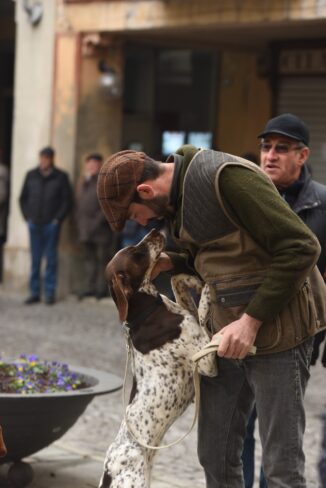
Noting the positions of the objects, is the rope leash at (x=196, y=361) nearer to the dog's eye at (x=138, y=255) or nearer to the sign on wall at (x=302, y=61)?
the dog's eye at (x=138, y=255)

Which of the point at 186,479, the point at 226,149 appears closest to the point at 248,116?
the point at 226,149

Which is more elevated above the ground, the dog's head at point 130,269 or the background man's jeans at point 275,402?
the dog's head at point 130,269

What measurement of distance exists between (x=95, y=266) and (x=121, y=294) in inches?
412

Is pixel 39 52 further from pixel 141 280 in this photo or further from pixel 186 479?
pixel 141 280

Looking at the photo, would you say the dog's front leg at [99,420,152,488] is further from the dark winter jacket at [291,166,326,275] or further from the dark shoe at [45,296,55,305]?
the dark shoe at [45,296,55,305]

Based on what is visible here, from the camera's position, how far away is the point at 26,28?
15.4 meters

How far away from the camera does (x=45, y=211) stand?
14.5 metres

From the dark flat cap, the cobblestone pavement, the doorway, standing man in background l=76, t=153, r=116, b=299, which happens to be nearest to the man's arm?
the dark flat cap

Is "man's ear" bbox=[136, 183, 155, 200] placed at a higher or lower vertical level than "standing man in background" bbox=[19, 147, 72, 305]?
higher

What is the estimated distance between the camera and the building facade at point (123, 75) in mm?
Answer: 14484

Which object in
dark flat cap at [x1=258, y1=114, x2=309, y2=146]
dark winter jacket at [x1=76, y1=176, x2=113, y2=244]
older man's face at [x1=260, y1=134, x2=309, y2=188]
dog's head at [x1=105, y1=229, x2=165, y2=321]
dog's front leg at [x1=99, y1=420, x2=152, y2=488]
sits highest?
dark flat cap at [x1=258, y1=114, x2=309, y2=146]

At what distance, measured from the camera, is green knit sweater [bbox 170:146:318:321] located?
3.95m

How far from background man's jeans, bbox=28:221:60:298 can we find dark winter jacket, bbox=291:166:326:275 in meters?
9.63

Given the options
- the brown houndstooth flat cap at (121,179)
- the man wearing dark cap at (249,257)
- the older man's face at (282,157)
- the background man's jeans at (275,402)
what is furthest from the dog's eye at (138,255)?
the older man's face at (282,157)
